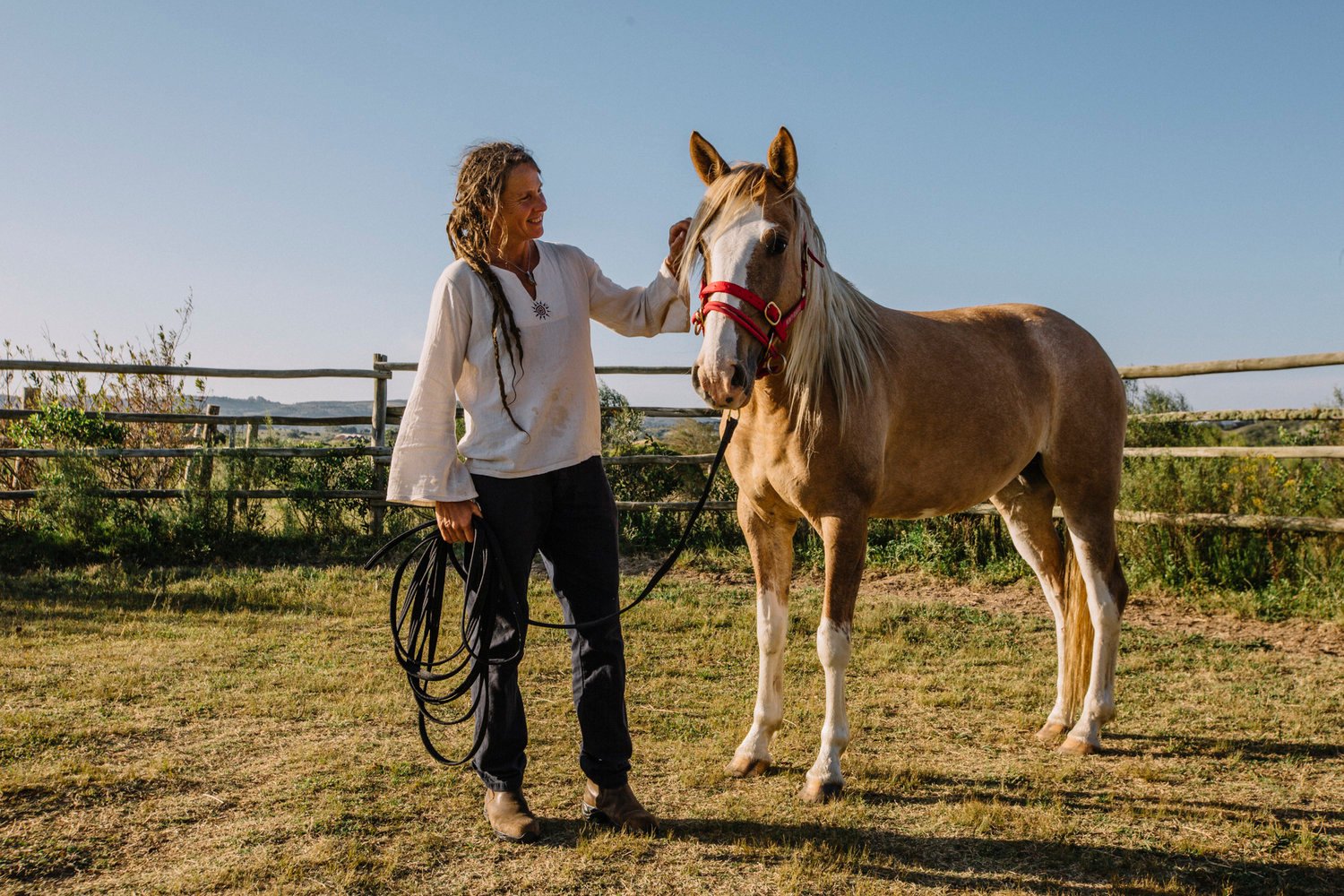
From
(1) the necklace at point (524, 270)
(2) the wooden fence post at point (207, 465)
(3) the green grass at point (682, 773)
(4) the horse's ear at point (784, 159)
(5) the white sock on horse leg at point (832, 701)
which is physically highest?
(4) the horse's ear at point (784, 159)

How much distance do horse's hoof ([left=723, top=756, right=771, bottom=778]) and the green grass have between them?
54 millimetres

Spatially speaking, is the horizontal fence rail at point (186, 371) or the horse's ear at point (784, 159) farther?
the horizontal fence rail at point (186, 371)

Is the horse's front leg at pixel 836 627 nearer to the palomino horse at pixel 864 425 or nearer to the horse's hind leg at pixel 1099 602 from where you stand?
the palomino horse at pixel 864 425

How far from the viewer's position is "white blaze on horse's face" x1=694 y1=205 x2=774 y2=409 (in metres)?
2.57

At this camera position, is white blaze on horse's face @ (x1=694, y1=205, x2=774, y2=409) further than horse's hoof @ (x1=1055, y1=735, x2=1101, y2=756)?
No

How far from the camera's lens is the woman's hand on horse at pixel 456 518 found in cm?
267

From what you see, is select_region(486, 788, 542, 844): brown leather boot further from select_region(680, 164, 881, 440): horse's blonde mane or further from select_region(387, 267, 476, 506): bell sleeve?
select_region(680, 164, 881, 440): horse's blonde mane

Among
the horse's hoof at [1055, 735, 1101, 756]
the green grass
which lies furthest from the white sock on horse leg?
the horse's hoof at [1055, 735, 1101, 756]

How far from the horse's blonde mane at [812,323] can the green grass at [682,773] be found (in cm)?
132

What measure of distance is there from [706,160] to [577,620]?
1.57m

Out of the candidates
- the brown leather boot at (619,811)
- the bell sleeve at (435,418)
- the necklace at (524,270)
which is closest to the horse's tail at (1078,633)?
the brown leather boot at (619,811)

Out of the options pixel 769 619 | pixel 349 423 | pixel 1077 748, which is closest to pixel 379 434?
pixel 349 423

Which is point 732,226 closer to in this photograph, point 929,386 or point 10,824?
point 929,386

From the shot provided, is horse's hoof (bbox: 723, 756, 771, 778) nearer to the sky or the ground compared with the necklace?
nearer to the ground
